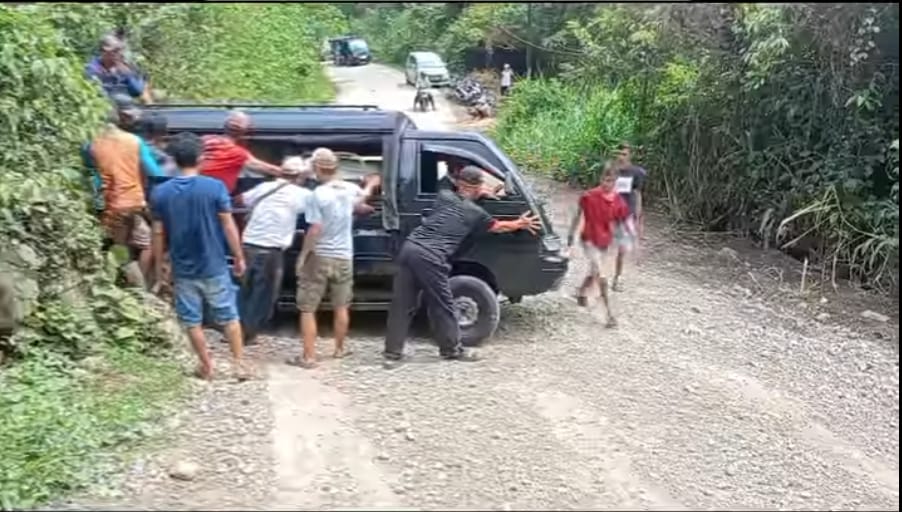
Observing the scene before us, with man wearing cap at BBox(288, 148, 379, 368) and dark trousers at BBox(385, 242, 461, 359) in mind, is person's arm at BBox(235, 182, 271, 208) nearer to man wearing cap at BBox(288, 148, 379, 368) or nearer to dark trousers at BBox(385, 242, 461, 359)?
man wearing cap at BBox(288, 148, 379, 368)

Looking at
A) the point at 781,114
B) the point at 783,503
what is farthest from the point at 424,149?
the point at 783,503

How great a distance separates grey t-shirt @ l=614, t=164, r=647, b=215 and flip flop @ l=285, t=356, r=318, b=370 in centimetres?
157

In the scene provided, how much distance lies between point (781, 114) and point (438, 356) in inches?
75.0

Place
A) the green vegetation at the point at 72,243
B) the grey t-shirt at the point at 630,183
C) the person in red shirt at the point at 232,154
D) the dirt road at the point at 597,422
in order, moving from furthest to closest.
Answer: the person in red shirt at the point at 232,154 < the green vegetation at the point at 72,243 < the grey t-shirt at the point at 630,183 < the dirt road at the point at 597,422

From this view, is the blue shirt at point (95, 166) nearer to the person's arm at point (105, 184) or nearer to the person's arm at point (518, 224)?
the person's arm at point (105, 184)

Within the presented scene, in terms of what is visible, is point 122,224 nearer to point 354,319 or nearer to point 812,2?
point 354,319

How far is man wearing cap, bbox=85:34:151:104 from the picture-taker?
11.6ft

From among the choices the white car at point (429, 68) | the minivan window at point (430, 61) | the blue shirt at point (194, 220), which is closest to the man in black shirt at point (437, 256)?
the blue shirt at point (194, 220)

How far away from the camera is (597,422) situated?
304 centimetres

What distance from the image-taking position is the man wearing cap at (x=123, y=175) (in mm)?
3652

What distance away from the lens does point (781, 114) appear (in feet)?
8.92

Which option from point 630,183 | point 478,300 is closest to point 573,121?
point 630,183

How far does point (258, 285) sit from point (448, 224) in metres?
0.80

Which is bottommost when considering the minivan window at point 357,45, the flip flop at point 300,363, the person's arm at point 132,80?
the flip flop at point 300,363
